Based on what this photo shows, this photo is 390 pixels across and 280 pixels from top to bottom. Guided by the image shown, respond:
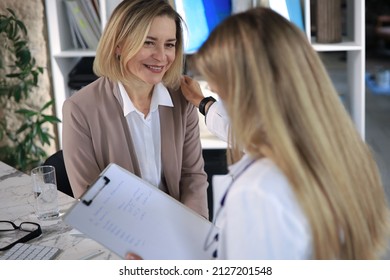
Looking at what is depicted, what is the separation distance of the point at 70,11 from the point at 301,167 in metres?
1.90

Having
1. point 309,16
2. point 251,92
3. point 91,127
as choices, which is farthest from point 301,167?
point 309,16

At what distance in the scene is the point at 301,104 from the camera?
101 centimetres

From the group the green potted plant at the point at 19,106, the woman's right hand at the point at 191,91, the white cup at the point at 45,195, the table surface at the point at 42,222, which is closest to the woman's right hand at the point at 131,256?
the table surface at the point at 42,222

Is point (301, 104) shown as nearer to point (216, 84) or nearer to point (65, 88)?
point (216, 84)

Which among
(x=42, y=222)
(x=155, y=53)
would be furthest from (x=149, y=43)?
(x=42, y=222)

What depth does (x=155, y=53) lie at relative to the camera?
5.72 ft

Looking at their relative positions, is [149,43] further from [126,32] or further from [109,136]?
[109,136]

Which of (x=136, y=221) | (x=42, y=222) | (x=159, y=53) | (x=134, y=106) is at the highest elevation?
(x=159, y=53)

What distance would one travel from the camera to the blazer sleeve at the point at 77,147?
173 centimetres

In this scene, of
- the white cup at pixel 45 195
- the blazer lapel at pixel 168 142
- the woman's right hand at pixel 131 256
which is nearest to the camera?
the woman's right hand at pixel 131 256

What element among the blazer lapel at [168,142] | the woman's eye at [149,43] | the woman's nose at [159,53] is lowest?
the blazer lapel at [168,142]

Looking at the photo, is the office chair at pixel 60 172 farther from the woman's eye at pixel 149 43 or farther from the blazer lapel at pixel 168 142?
the woman's eye at pixel 149 43

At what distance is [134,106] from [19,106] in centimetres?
114
